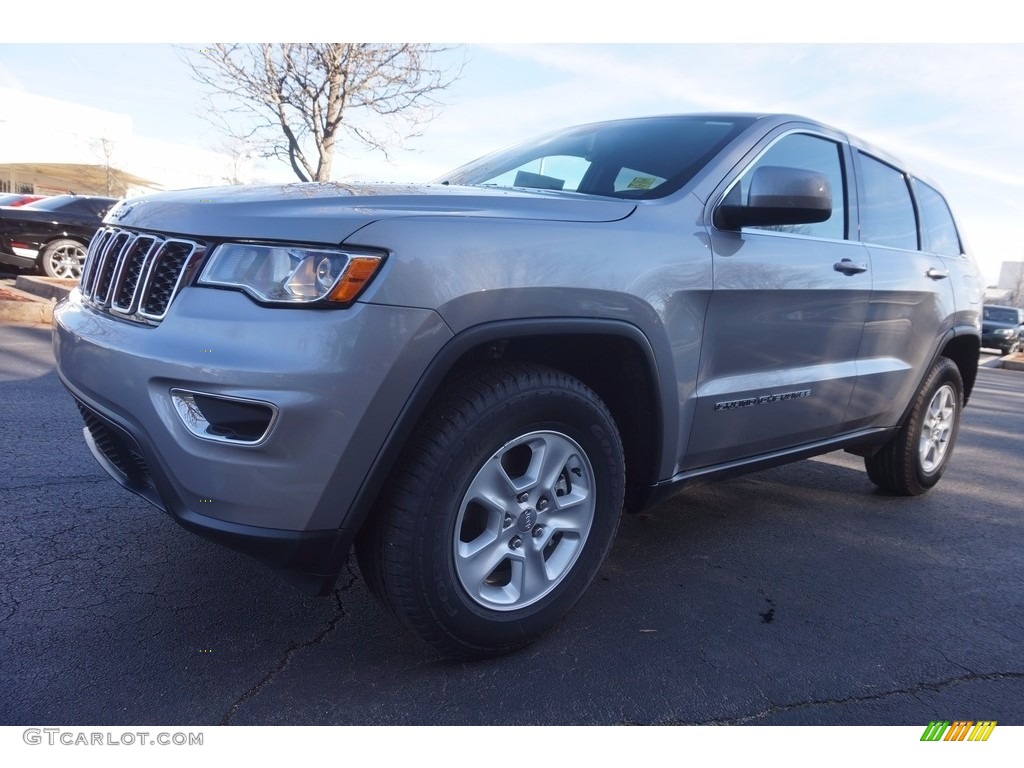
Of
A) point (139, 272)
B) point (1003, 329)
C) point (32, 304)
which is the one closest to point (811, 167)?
point (139, 272)

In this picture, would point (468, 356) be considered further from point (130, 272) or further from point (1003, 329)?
point (1003, 329)

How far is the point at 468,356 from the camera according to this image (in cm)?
209

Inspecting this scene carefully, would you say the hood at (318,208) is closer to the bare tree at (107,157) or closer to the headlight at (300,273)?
the headlight at (300,273)

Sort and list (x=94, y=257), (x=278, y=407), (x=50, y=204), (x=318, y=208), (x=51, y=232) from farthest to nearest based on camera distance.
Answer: (x=51, y=232) < (x=50, y=204) < (x=94, y=257) < (x=318, y=208) < (x=278, y=407)

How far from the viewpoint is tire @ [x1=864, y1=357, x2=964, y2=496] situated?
4098 mm

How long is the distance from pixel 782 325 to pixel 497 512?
1.41 metres

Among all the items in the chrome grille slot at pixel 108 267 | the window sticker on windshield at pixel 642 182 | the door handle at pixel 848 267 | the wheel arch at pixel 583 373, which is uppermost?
the window sticker on windshield at pixel 642 182

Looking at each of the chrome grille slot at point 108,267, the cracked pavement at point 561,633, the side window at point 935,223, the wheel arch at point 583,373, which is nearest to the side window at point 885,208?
the side window at point 935,223

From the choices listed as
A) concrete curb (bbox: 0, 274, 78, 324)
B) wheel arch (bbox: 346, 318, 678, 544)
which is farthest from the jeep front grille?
concrete curb (bbox: 0, 274, 78, 324)

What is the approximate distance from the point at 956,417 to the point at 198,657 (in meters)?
4.33

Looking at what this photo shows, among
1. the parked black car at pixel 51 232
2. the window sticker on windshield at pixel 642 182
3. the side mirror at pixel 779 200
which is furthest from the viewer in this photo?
the parked black car at pixel 51 232

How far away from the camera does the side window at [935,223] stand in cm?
414

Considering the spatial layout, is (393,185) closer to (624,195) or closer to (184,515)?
(624,195)
